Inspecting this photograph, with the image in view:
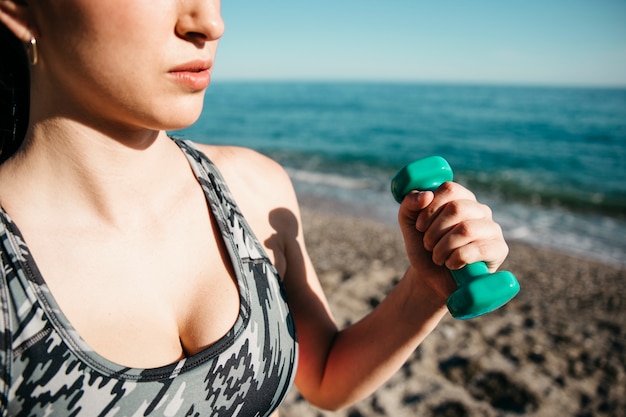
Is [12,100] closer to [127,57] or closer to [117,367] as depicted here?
[127,57]

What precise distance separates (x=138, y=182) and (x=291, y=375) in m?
0.75

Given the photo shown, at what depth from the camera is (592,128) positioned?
28844 millimetres

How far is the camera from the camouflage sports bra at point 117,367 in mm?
960

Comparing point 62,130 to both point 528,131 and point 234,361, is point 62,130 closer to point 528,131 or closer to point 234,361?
point 234,361

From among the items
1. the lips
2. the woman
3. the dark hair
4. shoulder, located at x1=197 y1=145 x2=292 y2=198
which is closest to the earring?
the woman

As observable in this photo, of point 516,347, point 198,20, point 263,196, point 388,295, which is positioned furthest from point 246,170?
point 516,347

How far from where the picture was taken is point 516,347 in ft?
15.9

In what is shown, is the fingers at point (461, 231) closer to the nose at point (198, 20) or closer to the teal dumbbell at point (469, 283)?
the teal dumbbell at point (469, 283)

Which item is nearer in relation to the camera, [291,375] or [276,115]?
[291,375]

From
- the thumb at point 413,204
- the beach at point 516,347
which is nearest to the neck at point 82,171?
the thumb at point 413,204

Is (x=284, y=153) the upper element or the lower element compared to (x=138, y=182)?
lower

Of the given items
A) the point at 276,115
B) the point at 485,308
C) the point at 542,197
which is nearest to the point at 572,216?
the point at 542,197

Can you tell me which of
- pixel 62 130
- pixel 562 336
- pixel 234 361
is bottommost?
pixel 562 336

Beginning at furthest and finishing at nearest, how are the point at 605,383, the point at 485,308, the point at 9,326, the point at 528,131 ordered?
1. the point at 528,131
2. the point at 605,383
3. the point at 485,308
4. the point at 9,326
